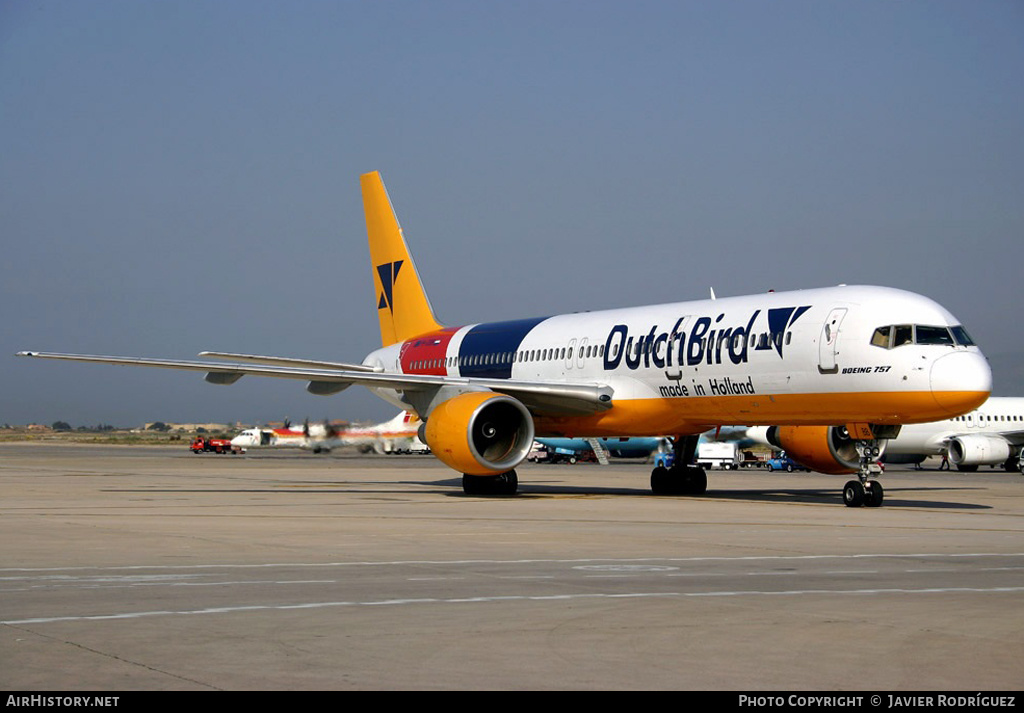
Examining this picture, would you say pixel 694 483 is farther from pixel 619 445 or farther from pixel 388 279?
pixel 619 445

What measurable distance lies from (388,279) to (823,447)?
621 inches

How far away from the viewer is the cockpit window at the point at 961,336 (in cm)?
2325

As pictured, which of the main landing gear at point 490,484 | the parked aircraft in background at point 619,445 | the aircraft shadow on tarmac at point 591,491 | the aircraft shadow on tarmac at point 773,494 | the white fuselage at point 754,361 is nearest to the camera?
the white fuselage at point 754,361

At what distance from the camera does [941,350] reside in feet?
75.0

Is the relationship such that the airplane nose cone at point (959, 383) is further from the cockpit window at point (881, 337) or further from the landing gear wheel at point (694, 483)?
the landing gear wheel at point (694, 483)

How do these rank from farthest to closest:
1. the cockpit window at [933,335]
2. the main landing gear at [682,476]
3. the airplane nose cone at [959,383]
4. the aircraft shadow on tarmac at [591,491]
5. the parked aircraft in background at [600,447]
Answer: the parked aircraft in background at [600,447]
the main landing gear at [682,476]
the aircraft shadow on tarmac at [591,491]
the cockpit window at [933,335]
the airplane nose cone at [959,383]

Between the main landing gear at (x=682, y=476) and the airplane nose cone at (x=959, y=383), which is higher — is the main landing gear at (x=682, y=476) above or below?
below

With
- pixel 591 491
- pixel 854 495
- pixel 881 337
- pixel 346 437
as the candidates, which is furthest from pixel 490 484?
pixel 346 437

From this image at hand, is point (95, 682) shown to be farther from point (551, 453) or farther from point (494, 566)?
point (551, 453)

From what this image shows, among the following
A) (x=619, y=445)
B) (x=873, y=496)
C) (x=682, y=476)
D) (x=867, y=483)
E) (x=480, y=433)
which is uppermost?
(x=480, y=433)

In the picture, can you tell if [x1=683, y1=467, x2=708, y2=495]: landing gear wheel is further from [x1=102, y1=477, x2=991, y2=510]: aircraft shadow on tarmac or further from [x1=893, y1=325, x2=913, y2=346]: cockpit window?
[x1=893, y1=325, x2=913, y2=346]: cockpit window

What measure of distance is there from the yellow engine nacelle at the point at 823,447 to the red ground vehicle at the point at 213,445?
2261 inches

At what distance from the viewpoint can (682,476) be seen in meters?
30.6

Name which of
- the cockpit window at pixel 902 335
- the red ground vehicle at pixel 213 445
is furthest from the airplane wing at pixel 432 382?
the red ground vehicle at pixel 213 445
